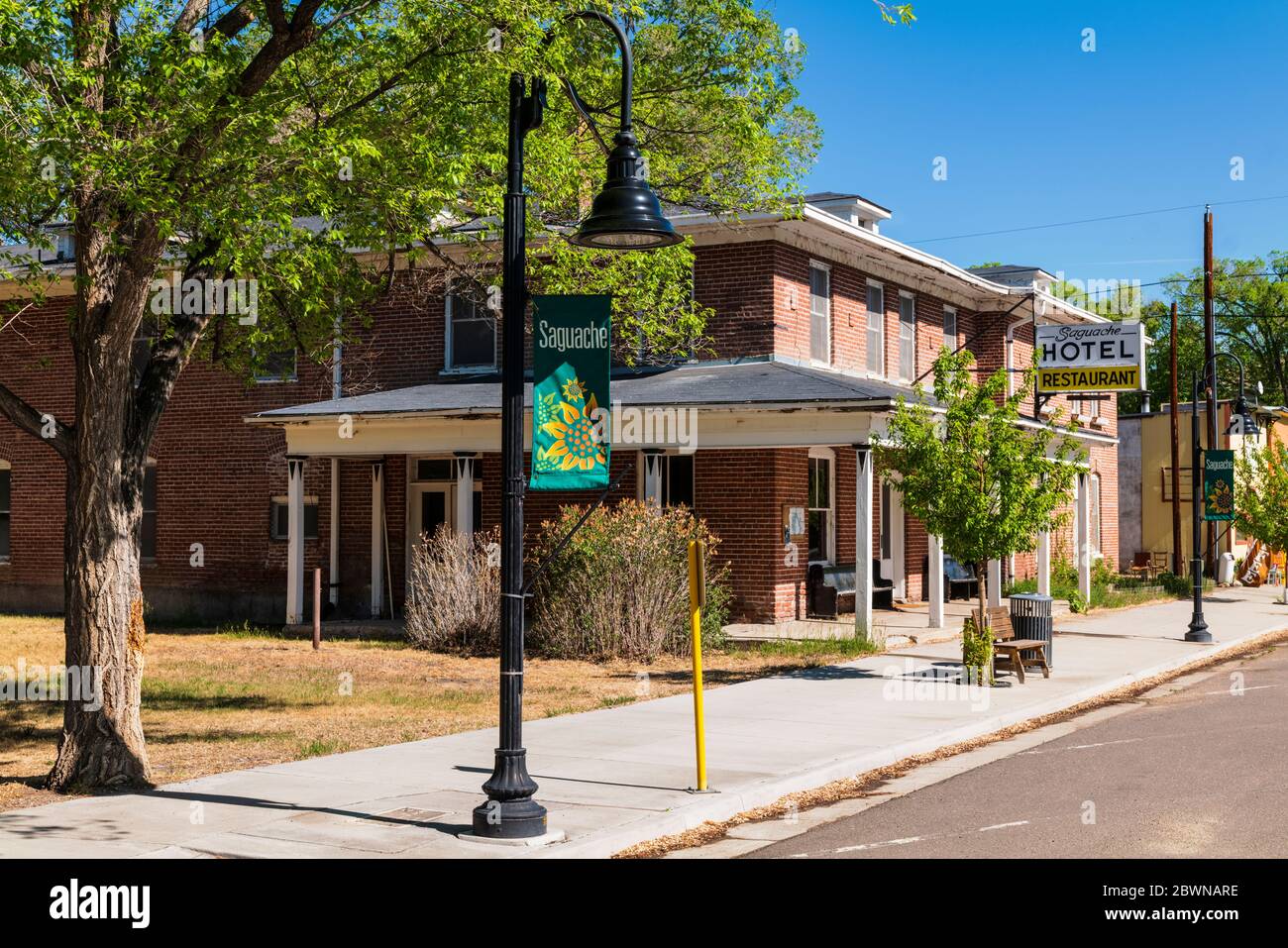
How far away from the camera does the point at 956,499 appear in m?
16.4

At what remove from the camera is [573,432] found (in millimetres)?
8891

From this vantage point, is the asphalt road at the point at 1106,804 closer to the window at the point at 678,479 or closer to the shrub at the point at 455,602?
the shrub at the point at 455,602

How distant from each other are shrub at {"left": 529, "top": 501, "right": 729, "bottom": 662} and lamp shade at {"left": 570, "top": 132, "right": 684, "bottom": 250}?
33.1ft

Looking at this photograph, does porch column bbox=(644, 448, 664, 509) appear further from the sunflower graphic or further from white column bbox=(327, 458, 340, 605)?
the sunflower graphic

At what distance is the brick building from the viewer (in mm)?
21578

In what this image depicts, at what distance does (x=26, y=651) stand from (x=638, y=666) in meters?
9.05

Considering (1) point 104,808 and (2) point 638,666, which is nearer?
(1) point 104,808

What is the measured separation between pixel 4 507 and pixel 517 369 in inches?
958

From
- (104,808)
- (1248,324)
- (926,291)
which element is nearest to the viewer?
(104,808)

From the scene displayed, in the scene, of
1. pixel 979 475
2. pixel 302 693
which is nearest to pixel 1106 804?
pixel 979 475
